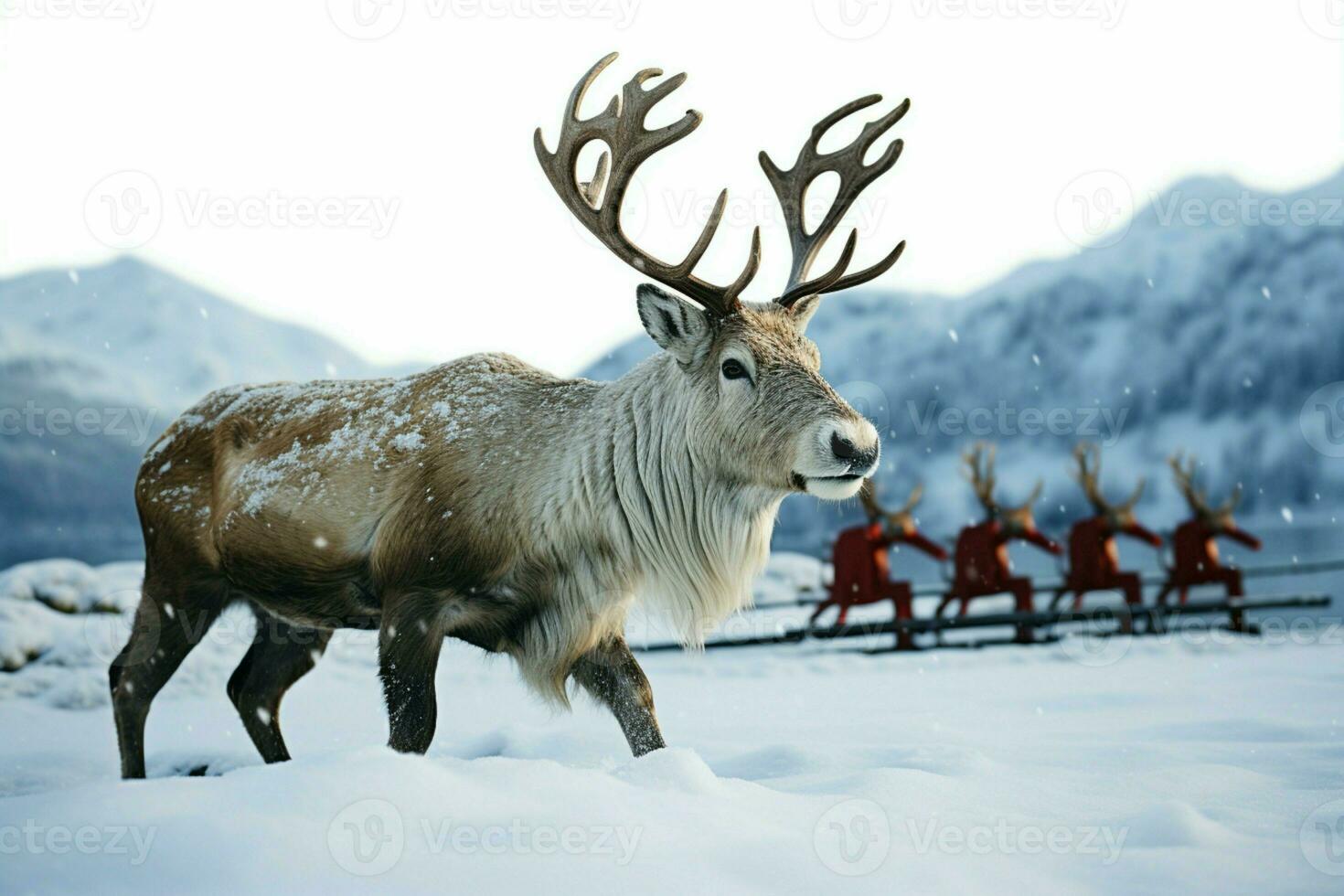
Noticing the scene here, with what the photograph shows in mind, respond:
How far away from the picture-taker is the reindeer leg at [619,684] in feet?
12.6

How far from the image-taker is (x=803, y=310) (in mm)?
4094

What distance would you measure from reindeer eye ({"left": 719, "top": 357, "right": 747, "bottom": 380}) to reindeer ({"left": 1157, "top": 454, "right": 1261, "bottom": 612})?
8.78 meters

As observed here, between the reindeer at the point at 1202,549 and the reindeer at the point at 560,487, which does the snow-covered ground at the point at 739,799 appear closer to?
the reindeer at the point at 560,487

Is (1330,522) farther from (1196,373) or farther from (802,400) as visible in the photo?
(802,400)

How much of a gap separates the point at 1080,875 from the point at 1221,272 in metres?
85.8

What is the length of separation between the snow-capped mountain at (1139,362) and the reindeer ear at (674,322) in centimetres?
5681

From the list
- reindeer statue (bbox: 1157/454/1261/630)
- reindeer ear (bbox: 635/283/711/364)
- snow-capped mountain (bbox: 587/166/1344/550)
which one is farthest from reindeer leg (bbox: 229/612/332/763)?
snow-capped mountain (bbox: 587/166/1344/550)

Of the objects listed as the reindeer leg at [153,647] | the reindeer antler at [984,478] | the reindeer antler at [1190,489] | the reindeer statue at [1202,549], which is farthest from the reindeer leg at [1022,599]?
the reindeer leg at [153,647]

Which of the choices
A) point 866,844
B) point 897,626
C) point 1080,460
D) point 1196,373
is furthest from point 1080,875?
point 1196,373

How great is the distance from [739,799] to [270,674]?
8.64 feet

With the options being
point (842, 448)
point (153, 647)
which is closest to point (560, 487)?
point (842, 448)

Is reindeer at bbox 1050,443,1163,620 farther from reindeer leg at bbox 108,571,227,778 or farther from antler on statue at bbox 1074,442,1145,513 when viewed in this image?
reindeer leg at bbox 108,571,227,778

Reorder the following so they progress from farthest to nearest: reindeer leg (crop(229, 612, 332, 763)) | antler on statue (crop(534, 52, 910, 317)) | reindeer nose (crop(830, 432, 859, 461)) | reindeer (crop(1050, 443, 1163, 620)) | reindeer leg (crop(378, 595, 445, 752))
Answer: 1. reindeer (crop(1050, 443, 1163, 620))
2. reindeer leg (crop(229, 612, 332, 763))
3. antler on statue (crop(534, 52, 910, 317))
4. reindeer leg (crop(378, 595, 445, 752))
5. reindeer nose (crop(830, 432, 859, 461))

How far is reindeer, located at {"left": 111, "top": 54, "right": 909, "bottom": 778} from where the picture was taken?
3656mm
